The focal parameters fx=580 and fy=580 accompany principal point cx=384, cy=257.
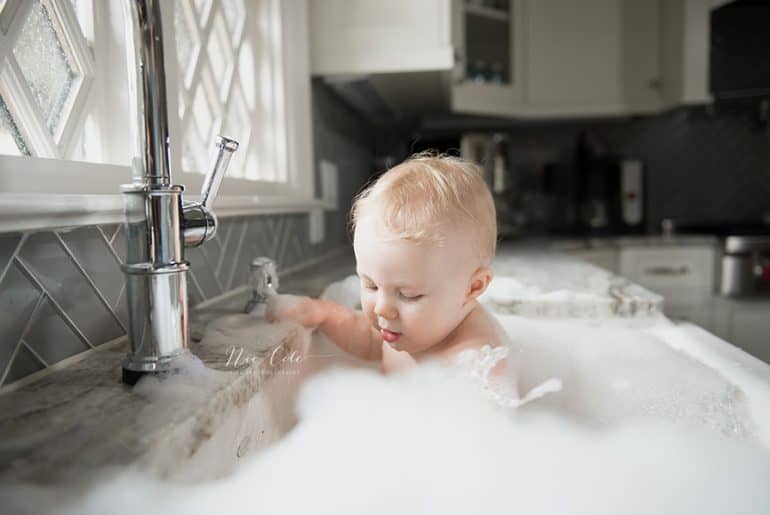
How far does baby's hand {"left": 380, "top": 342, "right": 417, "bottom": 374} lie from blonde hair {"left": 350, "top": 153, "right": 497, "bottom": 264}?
0.59 feet

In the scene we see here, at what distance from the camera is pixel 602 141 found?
2.80 metres

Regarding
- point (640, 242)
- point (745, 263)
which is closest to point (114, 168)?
point (640, 242)

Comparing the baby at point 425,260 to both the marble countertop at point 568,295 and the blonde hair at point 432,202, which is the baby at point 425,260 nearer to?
the blonde hair at point 432,202

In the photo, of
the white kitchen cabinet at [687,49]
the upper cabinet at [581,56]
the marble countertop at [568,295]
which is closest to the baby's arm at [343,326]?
the marble countertop at [568,295]

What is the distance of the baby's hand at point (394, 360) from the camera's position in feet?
2.74

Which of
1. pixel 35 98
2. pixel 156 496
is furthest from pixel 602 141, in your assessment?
pixel 156 496

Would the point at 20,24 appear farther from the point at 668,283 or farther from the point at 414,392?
the point at 668,283

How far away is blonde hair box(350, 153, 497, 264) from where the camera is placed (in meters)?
0.72

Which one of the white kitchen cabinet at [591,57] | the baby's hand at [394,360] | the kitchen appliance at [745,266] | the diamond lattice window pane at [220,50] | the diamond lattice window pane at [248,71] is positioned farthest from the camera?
the white kitchen cabinet at [591,57]

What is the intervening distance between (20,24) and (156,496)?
21.3 inches

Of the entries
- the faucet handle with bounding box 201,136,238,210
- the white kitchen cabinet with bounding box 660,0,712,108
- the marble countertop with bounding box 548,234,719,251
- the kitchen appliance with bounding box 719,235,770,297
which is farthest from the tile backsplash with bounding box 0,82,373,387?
the white kitchen cabinet with bounding box 660,0,712,108

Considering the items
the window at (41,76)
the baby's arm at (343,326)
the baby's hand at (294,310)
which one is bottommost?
the baby's arm at (343,326)

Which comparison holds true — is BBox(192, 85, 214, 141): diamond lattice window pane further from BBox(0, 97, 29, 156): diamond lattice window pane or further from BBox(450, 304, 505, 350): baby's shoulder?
BBox(450, 304, 505, 350): baby's shoulder

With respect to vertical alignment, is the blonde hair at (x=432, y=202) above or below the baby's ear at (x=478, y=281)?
above
